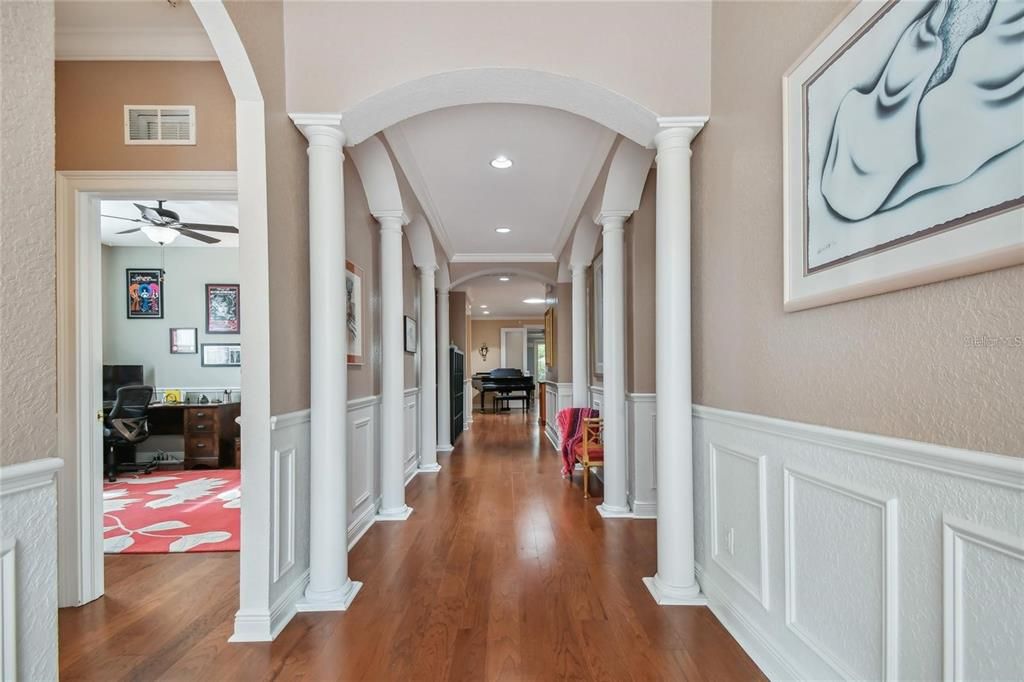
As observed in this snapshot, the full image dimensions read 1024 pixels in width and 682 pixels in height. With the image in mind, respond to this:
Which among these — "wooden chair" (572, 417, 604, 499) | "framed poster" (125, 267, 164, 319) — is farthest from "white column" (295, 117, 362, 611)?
"framed poster" (125, 267, 164, 319)

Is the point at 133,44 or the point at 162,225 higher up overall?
the point at 133,44

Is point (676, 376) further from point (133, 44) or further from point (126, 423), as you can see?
point (126, 423)

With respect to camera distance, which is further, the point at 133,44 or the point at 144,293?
the point at 144,293

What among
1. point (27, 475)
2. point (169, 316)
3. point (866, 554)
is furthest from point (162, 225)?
point (866, 554)

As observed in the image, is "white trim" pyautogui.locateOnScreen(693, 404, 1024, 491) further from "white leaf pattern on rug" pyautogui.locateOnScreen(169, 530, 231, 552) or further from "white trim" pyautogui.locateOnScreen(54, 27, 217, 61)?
"white leaf pattern on rug" pyautogui.locateOnScreen(169, 530, 231, 552)

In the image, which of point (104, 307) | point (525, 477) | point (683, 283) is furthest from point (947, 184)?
point (104, 307)

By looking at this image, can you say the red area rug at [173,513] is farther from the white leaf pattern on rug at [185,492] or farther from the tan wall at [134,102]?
the tan wall at [134,102]

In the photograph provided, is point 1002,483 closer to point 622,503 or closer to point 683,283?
point 683,283

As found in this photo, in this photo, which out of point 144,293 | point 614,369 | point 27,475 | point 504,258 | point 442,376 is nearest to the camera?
point 27,475

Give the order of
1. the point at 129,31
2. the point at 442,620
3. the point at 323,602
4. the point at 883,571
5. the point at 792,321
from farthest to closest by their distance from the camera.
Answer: the point at 129,31 → the point at 323,602 → the point at 442,620 → the point at 792,321 → the point at 883,571

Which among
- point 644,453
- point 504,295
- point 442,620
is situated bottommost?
point 442,620

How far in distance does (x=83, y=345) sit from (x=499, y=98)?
2.33 m

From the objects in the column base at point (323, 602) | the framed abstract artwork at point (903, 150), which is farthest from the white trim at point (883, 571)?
the column base at point (323, 602)

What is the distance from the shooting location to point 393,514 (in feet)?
12.0
